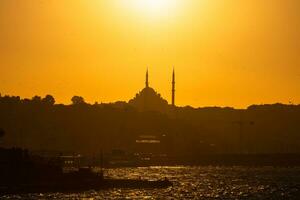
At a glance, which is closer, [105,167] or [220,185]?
[220,185]

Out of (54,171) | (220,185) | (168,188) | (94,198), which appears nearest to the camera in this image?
(94,198)

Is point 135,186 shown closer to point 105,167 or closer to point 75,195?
point 75,195

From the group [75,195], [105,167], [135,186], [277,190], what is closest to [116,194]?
[75,195]

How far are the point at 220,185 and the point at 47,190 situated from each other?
32.8 meters

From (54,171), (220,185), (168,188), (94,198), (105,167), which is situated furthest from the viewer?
(105,167)

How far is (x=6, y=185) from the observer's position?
9794 centimetres

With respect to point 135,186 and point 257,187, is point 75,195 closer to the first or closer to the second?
point 135,186

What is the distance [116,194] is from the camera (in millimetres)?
99250

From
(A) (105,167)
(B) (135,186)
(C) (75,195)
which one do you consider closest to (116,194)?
(C) (75,195)

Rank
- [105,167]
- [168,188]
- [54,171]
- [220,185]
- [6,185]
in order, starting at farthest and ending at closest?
[105,167]
[220,185]
[168,188]
[54,171]
[6,185]

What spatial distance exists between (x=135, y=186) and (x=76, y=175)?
913cm

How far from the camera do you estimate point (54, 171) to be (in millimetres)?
105562

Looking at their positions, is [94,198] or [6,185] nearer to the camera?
[94,198]

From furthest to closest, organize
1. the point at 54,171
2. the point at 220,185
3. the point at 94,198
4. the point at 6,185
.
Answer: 1. the point at 220,185
2. the point at 54,171
3. the point at 6,185
4. the point at 94,198
